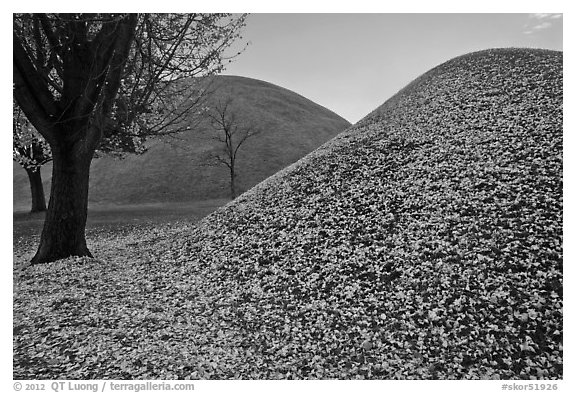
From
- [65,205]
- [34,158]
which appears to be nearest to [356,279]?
[65,205]

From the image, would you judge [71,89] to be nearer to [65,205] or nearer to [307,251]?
[65,205]

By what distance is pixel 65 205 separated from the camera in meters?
10.2

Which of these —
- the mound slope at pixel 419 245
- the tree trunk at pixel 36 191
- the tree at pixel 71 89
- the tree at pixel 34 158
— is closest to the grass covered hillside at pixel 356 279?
the mound slope at pixel 419 245

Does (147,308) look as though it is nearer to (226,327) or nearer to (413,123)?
(226,327)

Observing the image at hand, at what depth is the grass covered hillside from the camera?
5.57m

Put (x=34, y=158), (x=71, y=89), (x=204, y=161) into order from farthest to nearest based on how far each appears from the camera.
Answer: (x=204, y=161) < (x=34, y=158) < (x=71, y=89)

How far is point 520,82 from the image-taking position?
1451 centimetres

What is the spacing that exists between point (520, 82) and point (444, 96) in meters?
2.47

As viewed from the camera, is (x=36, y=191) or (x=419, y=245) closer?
(x=419, y=245)

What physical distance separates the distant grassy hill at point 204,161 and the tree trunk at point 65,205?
738 inches

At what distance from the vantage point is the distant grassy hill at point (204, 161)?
110 ft

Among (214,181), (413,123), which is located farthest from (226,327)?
(214,181)

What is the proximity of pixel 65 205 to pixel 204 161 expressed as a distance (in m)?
27.6
